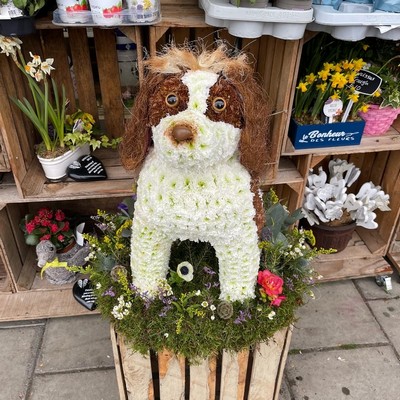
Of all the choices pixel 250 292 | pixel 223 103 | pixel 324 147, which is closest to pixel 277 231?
pixel 250 292

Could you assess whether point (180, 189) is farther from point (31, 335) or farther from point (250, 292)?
point (31, 335)

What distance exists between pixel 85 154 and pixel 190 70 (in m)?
0.81

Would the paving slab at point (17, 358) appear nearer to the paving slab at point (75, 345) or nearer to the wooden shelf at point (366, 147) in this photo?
the paving slab at point (75, 345)

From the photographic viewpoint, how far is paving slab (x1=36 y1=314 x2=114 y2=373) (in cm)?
171

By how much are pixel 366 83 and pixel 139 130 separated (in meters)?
0.89

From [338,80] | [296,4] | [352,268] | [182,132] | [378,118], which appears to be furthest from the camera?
[352,268]

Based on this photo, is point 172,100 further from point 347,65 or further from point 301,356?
point 301,356

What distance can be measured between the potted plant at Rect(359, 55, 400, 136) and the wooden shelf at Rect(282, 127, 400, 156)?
3 centimetres

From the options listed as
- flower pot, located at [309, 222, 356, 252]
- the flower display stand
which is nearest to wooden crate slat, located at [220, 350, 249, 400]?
the flower display stand

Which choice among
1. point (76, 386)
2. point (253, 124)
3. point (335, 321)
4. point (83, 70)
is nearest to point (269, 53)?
point (253, 124)

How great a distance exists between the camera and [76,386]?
1639mm

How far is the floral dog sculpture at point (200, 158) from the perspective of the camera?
974 mm

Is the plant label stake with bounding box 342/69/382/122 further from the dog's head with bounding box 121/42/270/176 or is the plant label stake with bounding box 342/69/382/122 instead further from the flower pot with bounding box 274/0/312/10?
the dog's head with bounding box 121/42/270/176

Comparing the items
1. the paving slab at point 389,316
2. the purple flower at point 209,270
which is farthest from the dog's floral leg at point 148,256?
the paving slab at point 389,316
